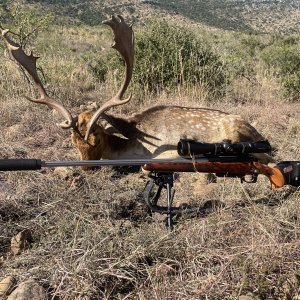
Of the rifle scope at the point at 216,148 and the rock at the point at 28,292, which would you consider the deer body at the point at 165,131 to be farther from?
the rock at the point at 28,292

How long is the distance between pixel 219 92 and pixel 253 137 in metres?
3.52

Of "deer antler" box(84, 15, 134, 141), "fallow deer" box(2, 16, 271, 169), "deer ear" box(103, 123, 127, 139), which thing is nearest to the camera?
"deer antler" box(84, 15, 134, 141)

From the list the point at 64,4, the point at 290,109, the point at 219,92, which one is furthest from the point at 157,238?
the point at 64,4

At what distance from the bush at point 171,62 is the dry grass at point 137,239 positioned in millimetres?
3903

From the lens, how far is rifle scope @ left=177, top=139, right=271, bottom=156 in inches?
146

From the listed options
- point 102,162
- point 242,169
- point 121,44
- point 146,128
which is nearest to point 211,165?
point 242,169

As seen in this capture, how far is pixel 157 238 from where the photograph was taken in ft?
11.1

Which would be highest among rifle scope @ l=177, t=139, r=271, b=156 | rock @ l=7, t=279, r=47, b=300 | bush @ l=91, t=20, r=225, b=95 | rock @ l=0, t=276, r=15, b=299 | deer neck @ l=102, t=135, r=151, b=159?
bush @ l=91, t=20, r=225, b=95

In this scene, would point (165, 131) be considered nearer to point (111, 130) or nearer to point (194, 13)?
point (111, 130)

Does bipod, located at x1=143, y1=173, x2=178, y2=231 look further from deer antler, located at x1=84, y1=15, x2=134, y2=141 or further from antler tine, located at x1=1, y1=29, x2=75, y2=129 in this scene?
antler tine, located at x1=1, y1=29, x2=75, y2=129

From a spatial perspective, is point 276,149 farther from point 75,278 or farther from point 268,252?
point 75,278

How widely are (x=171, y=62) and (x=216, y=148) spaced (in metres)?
6.01

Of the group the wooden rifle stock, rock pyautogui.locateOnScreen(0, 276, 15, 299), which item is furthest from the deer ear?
rock pyautogui.locateOnScreen(0, 276, 15, 299)

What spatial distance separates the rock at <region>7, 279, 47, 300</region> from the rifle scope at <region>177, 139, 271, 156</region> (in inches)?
62.8
